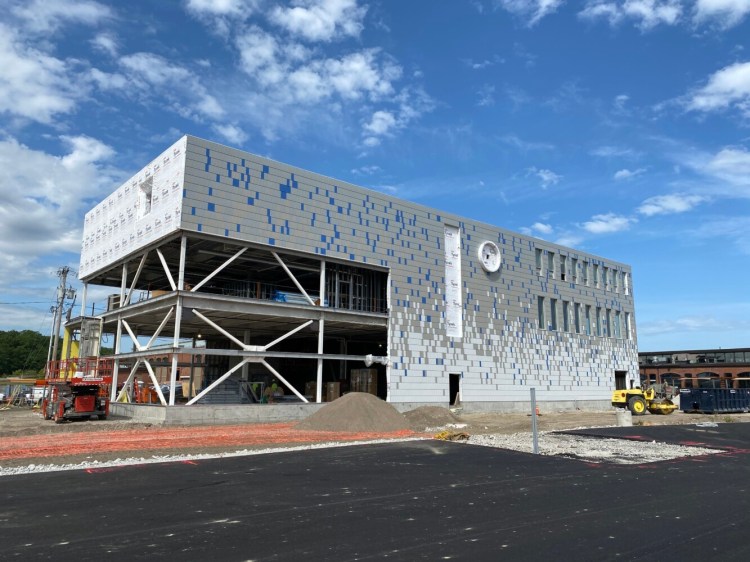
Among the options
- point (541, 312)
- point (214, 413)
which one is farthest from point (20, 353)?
point (541, 312)

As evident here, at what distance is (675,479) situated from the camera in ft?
41.0

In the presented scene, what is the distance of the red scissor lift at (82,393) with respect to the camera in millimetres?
27188

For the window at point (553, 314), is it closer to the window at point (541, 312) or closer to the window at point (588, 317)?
the window at point (541, 312)

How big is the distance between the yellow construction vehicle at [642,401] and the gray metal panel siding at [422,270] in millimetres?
7120

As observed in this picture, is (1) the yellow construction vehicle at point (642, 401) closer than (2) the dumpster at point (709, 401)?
Yes

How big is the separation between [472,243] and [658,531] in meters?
32.1

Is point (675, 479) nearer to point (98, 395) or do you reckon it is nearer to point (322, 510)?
point (322, 510)

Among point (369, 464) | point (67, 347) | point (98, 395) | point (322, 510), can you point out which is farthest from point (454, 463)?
point (67, 347)

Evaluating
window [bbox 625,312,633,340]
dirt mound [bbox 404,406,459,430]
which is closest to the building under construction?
dirt mound [bbox 404,406,459,430]

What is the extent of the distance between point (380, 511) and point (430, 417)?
A: 68.8 feet

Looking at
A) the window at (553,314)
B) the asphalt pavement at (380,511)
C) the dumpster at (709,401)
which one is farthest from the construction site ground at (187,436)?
the window at (553,314)

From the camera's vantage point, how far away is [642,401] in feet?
117

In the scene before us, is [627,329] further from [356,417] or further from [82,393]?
[82,393]

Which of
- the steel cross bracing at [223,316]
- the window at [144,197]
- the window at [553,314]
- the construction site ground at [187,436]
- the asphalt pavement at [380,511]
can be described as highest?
the window at [144,197]
